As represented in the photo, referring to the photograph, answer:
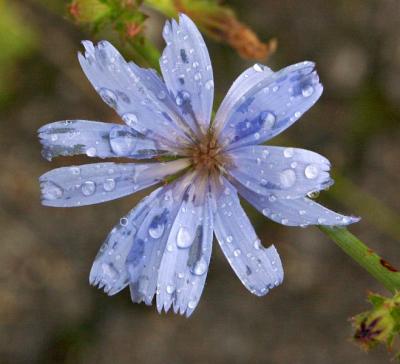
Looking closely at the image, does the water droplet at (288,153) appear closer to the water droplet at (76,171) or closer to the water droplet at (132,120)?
the water droplet at (132,120)

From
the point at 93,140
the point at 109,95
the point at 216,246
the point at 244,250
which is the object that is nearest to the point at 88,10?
the point at 109,95

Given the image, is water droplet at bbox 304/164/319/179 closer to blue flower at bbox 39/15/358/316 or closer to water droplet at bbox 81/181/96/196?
blue flower at bbox 39/15/358/316

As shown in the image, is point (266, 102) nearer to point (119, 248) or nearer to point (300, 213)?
point (300, 213)

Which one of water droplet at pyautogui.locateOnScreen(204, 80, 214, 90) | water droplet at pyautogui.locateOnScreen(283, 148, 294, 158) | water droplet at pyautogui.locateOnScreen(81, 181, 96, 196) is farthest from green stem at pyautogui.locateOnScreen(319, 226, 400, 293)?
water droplet at pyautogui.locateOnScreen(81, 181, 96, 196)

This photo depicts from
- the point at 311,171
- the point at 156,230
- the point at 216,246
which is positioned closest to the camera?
the point at 311,171

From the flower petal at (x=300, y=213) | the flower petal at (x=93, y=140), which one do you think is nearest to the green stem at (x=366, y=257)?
the flower petal at (x=300, y=213)

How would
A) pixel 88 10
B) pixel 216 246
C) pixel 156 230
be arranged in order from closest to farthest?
pixel 156 230, pixel 88 10, pixel 216 246
